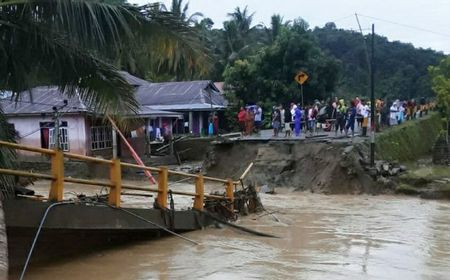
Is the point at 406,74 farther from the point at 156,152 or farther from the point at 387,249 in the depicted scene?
the point at 387,249

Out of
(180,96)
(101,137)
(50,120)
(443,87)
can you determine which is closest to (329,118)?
(101,137)

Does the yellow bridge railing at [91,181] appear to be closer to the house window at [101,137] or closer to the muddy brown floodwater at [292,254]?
the muddy brown floodwater at [292,254]

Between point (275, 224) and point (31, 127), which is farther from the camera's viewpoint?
point (31, 127)

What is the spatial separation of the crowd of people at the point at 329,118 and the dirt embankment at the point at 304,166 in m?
1.43

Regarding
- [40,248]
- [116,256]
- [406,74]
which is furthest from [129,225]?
[406,74]

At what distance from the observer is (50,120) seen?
100 ft

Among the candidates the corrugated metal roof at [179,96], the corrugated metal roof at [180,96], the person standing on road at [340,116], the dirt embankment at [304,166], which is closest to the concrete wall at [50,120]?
the corrugated metal roof at [179,96]

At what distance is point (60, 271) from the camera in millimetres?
8742

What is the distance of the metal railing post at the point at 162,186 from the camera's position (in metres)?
10.7

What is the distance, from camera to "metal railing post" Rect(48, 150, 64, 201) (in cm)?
790

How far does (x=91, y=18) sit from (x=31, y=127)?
2447cm

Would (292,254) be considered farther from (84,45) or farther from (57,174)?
(84,45)

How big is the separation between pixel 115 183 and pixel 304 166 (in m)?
16.3

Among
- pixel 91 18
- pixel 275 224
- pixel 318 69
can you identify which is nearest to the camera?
pixel 91 18
